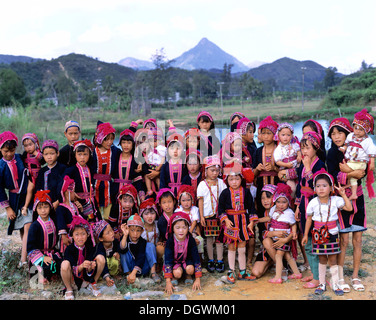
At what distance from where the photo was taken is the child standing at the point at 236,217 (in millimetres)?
4309

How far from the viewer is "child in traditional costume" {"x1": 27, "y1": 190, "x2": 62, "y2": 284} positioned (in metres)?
4.07

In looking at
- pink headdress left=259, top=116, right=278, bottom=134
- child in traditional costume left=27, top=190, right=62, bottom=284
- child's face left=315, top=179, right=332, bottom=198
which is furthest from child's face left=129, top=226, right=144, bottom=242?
child's face left=315, top=179, right=332, bottom=198

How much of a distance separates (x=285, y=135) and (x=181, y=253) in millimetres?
1836

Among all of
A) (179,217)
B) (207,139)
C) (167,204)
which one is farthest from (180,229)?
(207,139)

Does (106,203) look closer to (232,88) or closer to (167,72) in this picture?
(167,72)

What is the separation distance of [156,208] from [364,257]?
2808mm

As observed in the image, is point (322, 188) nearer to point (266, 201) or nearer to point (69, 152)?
point (266, 201)

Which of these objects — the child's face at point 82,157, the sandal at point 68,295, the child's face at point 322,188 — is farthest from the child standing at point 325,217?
the child's face at point 82,157

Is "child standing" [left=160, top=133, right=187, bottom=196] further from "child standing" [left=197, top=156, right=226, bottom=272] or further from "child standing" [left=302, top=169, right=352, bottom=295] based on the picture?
"child standing" [left=302, top=169, right=352, bottom=295]

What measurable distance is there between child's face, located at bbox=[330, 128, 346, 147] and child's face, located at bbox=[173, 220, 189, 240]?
1918mm

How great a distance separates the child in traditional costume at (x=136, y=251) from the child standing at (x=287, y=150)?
1.81 meters

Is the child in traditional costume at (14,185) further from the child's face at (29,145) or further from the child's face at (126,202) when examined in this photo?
the child's face at (126,202)

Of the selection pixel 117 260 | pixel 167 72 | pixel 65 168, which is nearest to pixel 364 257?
pixel 117 260

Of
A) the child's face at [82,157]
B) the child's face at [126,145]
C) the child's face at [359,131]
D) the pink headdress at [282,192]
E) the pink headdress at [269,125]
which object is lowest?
the pink headdress at [282,192]
